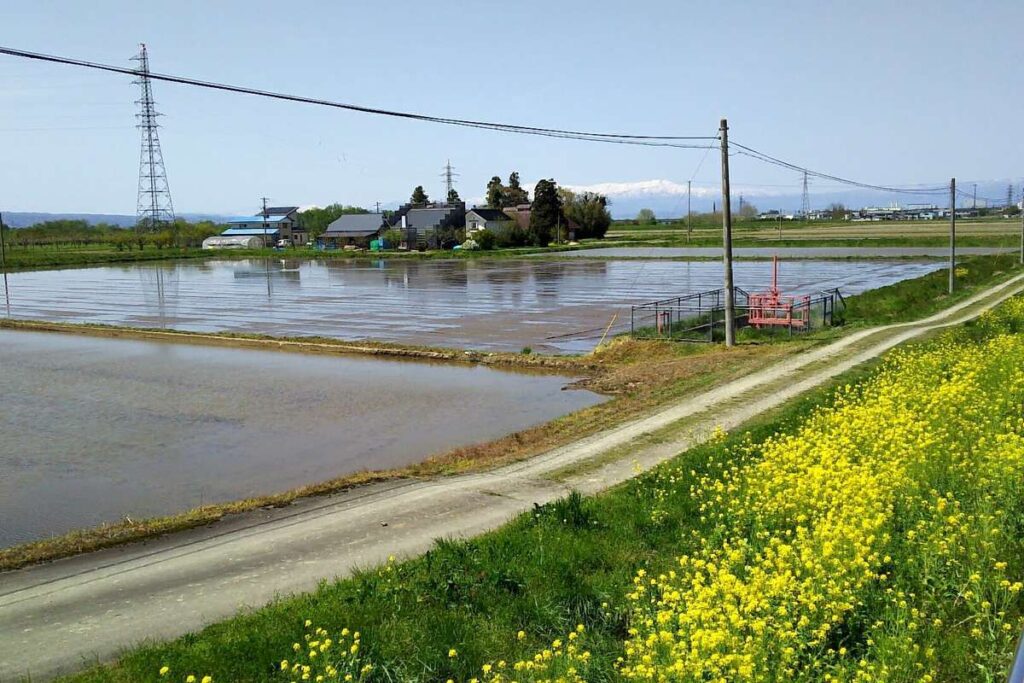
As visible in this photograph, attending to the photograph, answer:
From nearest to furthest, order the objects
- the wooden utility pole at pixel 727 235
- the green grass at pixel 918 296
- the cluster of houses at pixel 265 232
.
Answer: the wooden utility pole at pixel 727 235 → the green grass at pixel 918 296 → the cluster of houses at pixel 265 232

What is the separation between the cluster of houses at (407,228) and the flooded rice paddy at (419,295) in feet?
115

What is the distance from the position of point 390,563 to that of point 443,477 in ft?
17.5

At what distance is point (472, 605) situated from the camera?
7.75 m

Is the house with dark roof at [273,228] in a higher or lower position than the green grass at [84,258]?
higher

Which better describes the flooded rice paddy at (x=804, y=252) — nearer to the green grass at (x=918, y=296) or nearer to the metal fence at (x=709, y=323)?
the green grass at (x=918, y=296)

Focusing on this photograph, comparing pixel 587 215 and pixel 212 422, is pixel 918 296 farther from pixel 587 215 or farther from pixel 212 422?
pixel 587 215

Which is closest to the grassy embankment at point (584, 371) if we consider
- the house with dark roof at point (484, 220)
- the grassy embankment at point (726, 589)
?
the grassy embankment at point (726, 589)

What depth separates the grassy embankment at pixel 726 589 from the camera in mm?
5844

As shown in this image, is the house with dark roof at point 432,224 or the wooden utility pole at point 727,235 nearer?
the wooden utility pole at point 727,235

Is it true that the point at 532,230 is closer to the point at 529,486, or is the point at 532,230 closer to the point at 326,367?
the point at 326,367

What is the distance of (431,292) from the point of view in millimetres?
57750

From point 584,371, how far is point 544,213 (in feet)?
342

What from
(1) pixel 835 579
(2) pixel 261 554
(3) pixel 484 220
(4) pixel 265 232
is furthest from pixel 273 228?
(1) pixel 835 579

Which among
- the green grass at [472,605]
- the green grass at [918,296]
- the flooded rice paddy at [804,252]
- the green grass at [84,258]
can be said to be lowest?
the green grass at [472,605]
